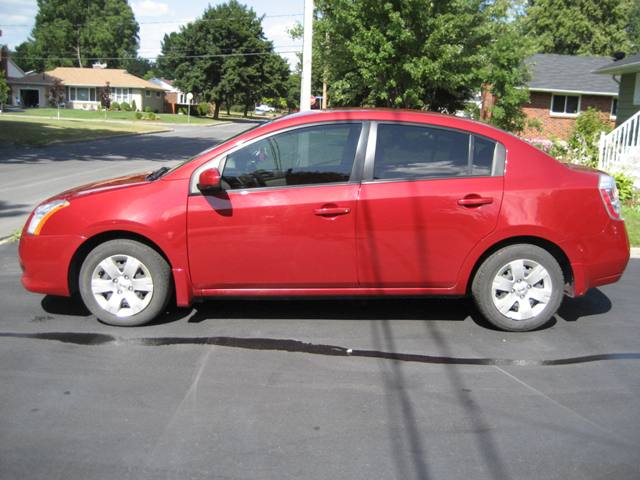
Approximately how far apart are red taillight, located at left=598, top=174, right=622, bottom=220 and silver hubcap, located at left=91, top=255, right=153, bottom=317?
3.74m

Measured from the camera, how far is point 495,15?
17703 millimetres

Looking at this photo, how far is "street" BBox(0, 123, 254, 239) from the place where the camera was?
11.8 m

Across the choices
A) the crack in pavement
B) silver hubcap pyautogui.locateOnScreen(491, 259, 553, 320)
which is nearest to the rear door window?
silver hubcap pyautogui.locateOnScreen(491, 259, 553, 320)

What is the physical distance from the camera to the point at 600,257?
17.0 feet

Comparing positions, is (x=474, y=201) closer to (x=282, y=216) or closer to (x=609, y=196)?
(x=609, y=196)

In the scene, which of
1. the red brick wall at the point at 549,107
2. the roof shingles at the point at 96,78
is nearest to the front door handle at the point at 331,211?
the red brick wall at the point at 549,107

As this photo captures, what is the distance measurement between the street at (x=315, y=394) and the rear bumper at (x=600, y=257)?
47cm

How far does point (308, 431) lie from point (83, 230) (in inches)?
103

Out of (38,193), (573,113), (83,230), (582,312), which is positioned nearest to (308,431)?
(83,230)

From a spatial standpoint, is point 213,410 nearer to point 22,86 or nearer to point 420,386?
point 420,386

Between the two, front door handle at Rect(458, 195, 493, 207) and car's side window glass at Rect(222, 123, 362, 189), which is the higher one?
car's side window glass at Rect(222, 123, 362, 189)

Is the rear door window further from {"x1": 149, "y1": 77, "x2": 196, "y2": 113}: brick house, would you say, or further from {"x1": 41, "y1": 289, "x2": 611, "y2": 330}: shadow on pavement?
{"x1": 149, "y1": 77, "x2": 196, "y2": 113}: brick house

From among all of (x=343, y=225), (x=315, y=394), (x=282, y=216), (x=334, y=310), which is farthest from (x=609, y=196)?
(x=315, y=394)

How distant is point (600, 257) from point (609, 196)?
1.67 ft
